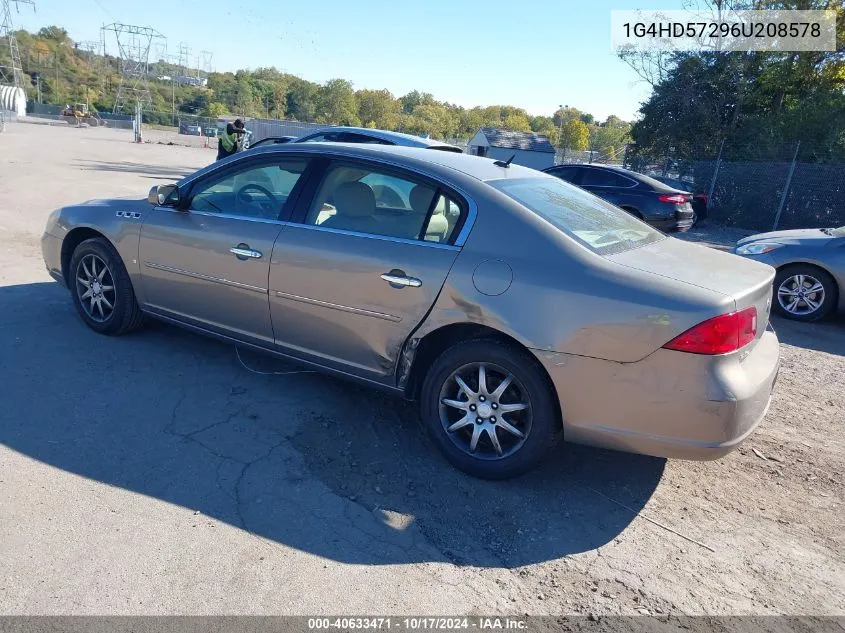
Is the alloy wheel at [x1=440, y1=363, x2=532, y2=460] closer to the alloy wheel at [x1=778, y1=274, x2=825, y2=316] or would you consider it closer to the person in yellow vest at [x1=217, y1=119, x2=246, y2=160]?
the alloy wheel at [x1=778, y1=274, x2=825, y2=316]

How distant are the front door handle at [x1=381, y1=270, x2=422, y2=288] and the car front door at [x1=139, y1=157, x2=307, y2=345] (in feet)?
3.02

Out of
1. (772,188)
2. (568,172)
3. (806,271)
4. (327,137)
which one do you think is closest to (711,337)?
(806,271)

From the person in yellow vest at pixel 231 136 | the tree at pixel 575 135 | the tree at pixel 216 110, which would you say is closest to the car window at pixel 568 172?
the person in yellow vest at pixel 231 136

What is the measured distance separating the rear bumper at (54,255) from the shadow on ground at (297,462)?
762mm

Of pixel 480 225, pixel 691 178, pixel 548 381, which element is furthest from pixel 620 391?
pixel 691 178

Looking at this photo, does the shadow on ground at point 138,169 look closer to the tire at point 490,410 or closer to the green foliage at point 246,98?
the tire at point 490,410

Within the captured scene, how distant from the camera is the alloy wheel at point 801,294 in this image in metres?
7.37

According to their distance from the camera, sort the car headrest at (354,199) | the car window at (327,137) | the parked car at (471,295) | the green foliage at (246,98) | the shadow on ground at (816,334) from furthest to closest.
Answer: the green foliage at (246,98), the car window at (327,137), the shadow on ground at (816,334), the car headrest at (354,199), the parked car at (471,295)

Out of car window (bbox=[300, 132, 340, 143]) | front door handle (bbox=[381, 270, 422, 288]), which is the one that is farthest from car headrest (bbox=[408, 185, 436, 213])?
car window (bbox=[300, 132, 340, 143])

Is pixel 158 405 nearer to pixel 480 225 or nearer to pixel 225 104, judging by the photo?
pixel 480 225

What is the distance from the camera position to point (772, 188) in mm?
18000

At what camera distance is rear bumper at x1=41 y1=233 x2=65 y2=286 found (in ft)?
17.1

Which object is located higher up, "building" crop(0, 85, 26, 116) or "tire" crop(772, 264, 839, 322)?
"building" crop(0, 85, 26, 116)

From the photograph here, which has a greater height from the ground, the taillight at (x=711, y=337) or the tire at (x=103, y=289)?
the taillight at (x=711, y=337)
